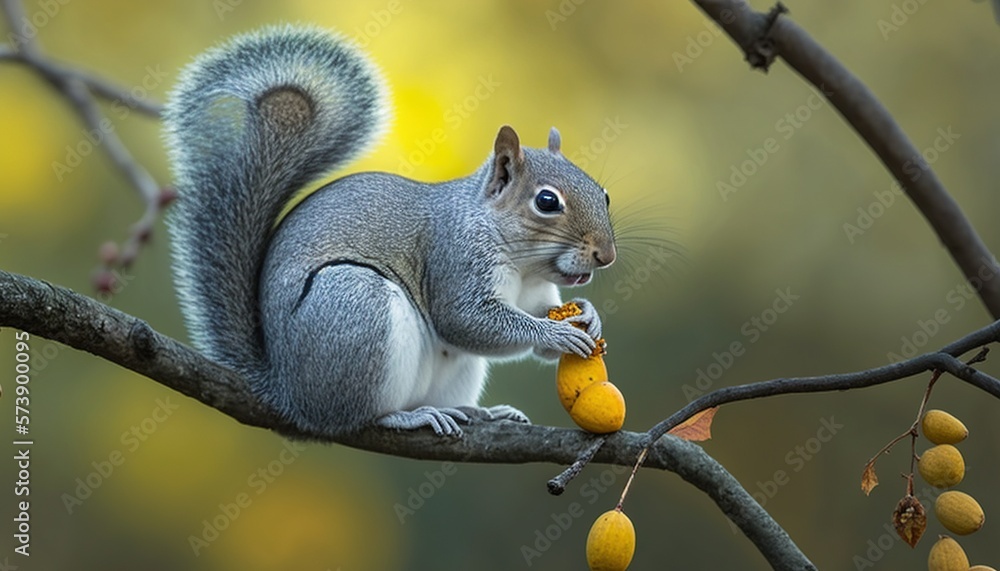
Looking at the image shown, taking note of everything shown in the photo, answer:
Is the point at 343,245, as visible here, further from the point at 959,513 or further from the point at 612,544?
the point at 959,513

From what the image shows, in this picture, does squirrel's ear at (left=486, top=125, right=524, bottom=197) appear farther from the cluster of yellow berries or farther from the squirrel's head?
the cluster of yellow berries

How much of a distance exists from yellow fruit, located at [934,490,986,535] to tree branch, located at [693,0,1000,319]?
34.5 inches

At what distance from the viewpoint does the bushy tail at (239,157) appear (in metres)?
2.15

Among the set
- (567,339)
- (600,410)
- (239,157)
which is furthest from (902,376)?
(239,157)

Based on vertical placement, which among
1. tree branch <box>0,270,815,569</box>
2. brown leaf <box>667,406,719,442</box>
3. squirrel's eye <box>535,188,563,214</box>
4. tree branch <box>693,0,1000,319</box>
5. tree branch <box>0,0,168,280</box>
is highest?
tree branch <box>693,0,1000,319</box>

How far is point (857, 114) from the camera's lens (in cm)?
201

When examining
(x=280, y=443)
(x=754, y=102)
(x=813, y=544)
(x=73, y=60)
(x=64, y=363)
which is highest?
(x=754, y=102)

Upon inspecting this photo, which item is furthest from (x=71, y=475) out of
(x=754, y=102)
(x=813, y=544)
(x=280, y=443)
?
(x=754, y=102)

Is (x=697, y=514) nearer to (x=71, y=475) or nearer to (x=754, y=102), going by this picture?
(x=754, y=102)

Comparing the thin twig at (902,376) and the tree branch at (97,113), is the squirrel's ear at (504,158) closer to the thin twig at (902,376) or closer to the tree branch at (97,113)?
the tree branch at (97,113)

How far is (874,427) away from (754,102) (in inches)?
58.1

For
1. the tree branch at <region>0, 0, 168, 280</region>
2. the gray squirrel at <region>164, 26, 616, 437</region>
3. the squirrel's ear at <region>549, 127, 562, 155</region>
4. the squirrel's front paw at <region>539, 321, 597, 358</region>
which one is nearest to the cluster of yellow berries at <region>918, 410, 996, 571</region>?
the squirrel's front paw at <region>539, 321, 597, 358</region>

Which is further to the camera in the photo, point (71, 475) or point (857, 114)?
point (71, 475)

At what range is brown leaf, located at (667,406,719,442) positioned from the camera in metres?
1.35
